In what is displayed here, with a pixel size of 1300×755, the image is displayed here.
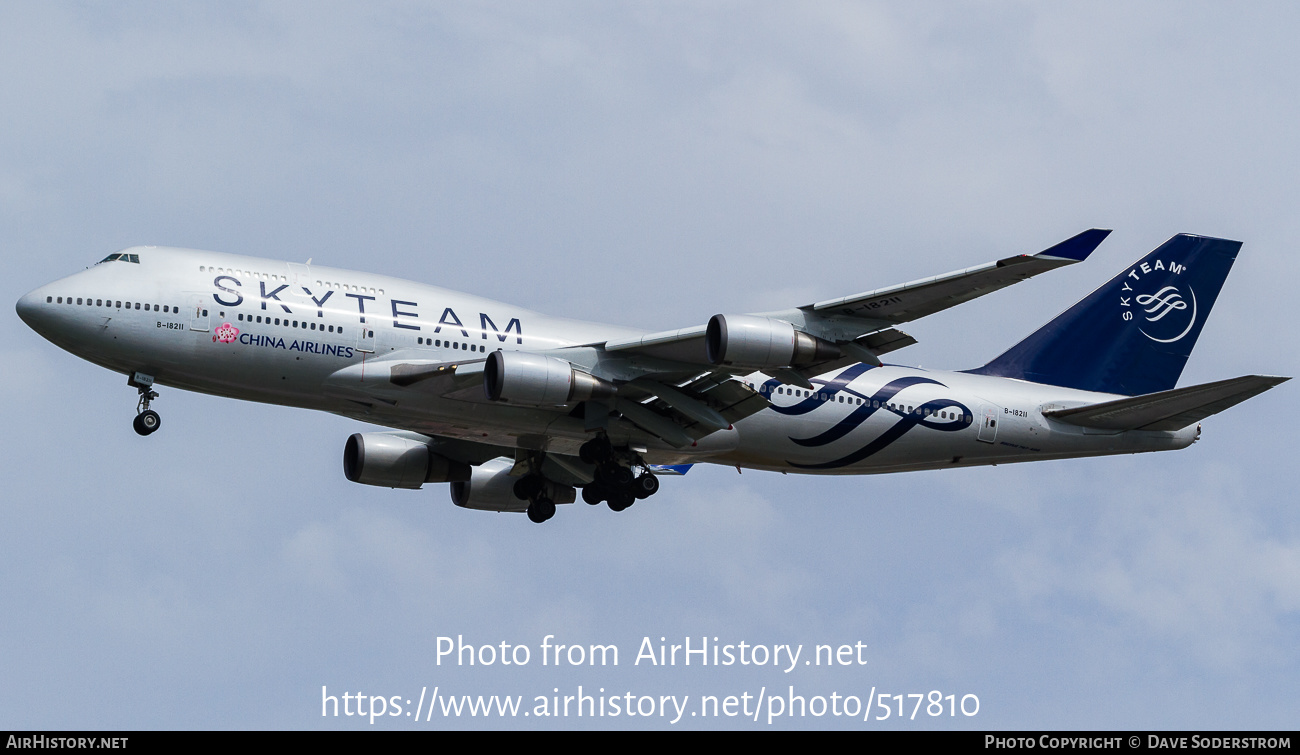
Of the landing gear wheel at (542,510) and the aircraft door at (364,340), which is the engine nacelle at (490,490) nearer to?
the landing gear wheel at (542,510)

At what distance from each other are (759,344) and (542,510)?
11.1 m

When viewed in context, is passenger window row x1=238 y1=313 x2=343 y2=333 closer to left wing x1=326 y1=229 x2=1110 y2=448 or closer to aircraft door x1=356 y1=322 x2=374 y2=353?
aircraft door x1=356 y1=322 x2=374 y2=353

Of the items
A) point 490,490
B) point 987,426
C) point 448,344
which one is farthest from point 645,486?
point 987,426

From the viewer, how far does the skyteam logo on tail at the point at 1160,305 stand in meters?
42.3

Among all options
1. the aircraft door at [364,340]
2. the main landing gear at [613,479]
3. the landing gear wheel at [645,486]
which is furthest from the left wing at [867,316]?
the aircraft door at [364,340]

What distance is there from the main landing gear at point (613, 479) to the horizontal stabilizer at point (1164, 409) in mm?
10600

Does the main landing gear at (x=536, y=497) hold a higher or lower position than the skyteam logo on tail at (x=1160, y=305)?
lower

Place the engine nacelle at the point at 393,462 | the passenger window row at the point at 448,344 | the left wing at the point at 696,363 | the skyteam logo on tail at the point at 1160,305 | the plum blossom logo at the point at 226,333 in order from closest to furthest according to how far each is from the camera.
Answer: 1. the left wing at the point at 696,363
2. the plum blossom logo at the point at 226,333
3. the passenger window row at the point at 448,344
4. the engine nacelle at the point at 393,462
5. the skyteam logo on tail at the point at 1160,305

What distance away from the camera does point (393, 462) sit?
40.2 metres

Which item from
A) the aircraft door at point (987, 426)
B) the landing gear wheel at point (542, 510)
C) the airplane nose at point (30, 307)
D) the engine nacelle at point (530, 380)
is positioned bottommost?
the landing gear wheel at point (542, 510)

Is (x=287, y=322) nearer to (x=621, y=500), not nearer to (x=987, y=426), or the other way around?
(x=621, y=500)

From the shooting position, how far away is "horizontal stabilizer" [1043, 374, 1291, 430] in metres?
35.0
